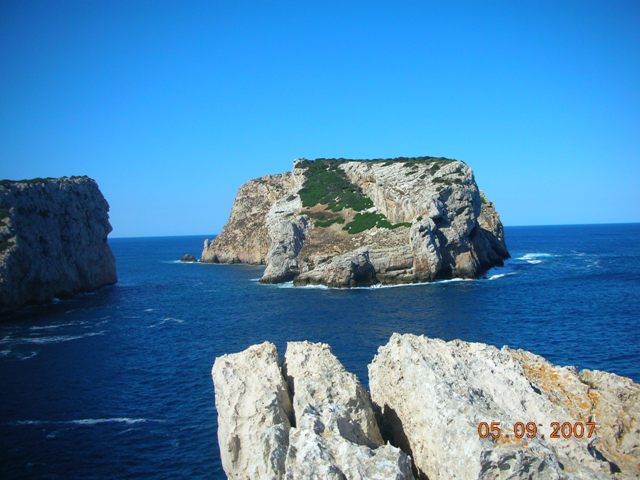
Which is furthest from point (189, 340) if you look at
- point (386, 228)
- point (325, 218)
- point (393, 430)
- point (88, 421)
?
point (325, 218)

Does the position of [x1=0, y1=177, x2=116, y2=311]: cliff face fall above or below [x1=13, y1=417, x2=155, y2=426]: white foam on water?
above

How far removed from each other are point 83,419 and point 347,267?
162 feet

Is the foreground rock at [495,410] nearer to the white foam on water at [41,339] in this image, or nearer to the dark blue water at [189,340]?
the dark blue water at [189,340]

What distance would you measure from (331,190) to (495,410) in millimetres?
96204

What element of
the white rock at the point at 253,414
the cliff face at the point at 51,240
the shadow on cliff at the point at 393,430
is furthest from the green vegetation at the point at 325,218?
the shadow on cliff at the point at 393,430

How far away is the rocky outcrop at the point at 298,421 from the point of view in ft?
36.4

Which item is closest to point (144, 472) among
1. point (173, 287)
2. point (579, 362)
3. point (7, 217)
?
point (579, 362)

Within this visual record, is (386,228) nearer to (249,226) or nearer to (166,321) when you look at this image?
(166,321)

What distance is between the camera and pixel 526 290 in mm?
62875

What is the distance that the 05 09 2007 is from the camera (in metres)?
11.4

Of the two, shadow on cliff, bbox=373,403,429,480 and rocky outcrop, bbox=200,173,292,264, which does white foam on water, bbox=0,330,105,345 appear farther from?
rocky outcrop, bbox=200,173,292,264
